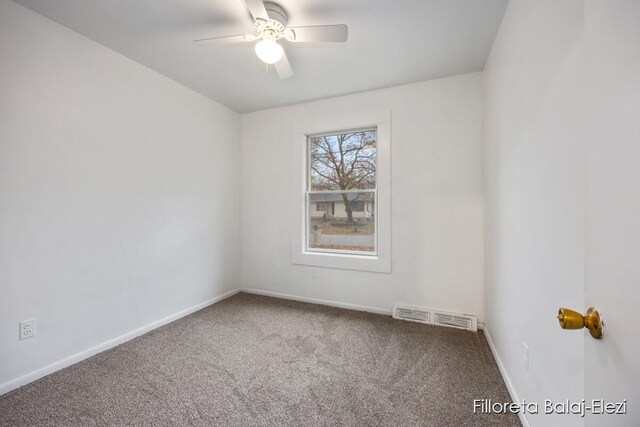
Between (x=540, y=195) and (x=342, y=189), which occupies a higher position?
(x=342, y=189)

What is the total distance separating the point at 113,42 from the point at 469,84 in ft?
10.5

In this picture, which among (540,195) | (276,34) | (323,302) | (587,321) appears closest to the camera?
(587,321)

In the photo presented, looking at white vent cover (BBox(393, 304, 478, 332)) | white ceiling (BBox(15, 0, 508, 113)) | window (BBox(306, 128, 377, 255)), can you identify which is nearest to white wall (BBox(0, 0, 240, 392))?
white ceiling (BBox(15, 0, 508, 113))

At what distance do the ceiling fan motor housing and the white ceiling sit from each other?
0.19 ft

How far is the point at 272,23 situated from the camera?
1717 millimetres

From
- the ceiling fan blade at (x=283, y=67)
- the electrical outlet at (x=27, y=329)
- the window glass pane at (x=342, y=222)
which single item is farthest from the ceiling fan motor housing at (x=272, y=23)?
the electrical outlet at (x=27, y=329)

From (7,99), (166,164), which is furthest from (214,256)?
(7,99)

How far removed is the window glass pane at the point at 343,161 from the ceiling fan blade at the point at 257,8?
5.75ft

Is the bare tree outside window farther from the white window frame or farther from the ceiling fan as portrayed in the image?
the ceiling fan

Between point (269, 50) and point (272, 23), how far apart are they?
168 mm

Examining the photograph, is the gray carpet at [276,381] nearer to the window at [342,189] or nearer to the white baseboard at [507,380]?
the white baseboard at [507,380]

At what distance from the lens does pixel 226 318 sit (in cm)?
280

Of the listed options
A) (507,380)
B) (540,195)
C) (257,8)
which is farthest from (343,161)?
(507,380)

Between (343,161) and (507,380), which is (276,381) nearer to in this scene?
(507,380)
